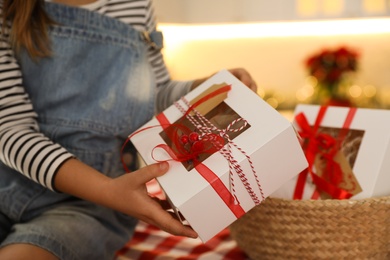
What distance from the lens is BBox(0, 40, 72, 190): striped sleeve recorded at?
71cm

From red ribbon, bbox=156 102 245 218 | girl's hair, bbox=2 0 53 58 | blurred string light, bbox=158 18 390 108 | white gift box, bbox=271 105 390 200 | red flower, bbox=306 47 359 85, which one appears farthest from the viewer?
blurred string light, bbox=158 18 390 108

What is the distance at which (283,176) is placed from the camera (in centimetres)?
59

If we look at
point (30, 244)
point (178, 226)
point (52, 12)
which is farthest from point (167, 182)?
point (52, 12)


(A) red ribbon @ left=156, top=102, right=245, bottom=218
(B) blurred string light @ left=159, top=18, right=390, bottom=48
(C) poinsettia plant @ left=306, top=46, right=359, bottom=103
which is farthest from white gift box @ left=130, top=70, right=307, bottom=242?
(B) blurred string light @ left=159, top=18, right=390, bottom=48

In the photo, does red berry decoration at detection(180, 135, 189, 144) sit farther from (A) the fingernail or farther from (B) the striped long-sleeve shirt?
(B) the striped long-sleeve shirt

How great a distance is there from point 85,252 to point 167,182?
9.6 inches

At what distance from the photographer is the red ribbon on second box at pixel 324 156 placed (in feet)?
2.47

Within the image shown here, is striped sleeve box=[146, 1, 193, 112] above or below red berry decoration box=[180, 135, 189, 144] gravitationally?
below

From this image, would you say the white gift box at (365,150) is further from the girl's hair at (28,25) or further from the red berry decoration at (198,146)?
the girl's hair at (28,25)

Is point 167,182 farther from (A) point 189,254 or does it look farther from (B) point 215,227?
(A) point 189,254

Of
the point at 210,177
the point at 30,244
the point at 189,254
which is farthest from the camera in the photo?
the point at 189,254

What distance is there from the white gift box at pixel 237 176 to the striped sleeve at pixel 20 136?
0.21 m

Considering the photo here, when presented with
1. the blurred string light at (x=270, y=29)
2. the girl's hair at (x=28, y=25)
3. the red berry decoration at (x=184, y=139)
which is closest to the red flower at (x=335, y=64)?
the blurred string light at (x=270, y=29)

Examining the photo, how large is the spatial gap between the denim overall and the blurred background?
75.8 inches
